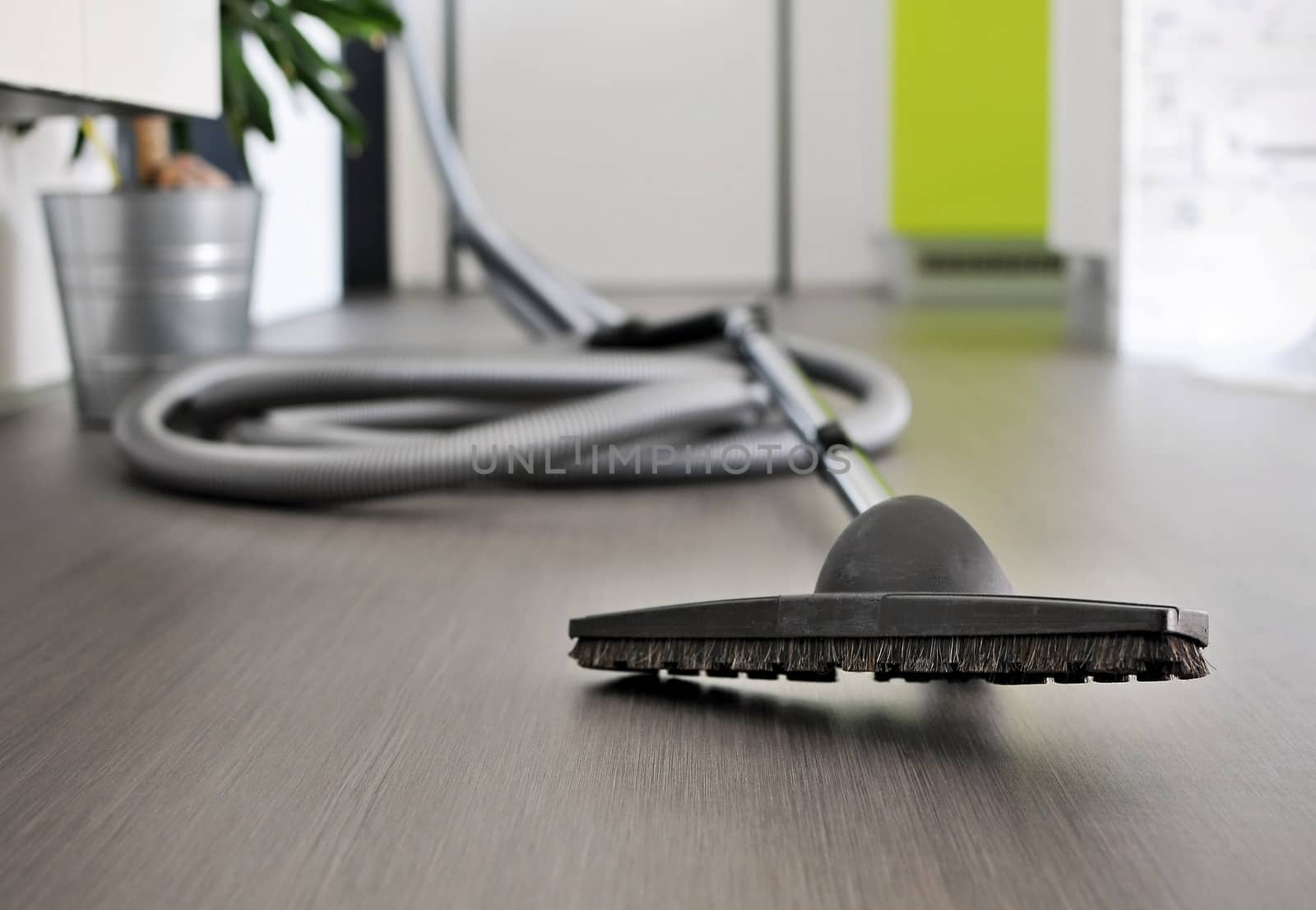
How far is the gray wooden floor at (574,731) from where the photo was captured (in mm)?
543

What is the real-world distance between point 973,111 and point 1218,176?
159cm

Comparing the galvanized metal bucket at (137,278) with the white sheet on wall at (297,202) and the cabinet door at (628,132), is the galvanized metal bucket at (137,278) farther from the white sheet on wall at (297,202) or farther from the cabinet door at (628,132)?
the cabinet door at (628,132)

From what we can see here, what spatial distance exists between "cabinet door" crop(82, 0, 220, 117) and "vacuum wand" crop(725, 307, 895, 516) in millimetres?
588

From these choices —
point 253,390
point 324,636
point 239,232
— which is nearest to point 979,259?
point 239,232

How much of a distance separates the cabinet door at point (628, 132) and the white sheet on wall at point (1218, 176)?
2.36 meters

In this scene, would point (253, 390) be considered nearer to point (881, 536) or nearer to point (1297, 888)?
point (881, 536)

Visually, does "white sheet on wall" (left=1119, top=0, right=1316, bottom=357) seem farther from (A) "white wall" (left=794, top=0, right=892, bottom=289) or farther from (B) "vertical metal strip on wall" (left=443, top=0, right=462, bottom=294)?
(B) "vertical metal strip on wall" (left=443, top=0, right=462, bottom=294)

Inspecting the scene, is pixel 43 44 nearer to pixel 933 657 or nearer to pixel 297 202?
pixel 933 657

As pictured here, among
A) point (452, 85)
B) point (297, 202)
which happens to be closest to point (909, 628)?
point (297, 202)

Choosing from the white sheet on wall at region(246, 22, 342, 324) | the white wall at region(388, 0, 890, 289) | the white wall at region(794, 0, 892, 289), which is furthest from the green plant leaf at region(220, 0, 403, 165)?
the white wall at region(794, 0, 892, 289)

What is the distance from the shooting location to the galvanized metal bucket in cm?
174

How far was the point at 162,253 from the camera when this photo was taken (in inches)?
69.7

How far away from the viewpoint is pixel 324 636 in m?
0.89

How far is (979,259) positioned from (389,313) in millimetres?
1844
